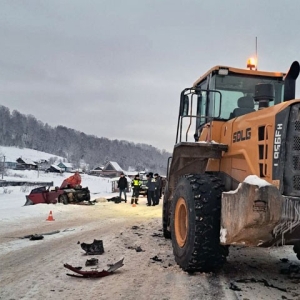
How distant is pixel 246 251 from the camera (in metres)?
7.04

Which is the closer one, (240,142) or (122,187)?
(240,142)

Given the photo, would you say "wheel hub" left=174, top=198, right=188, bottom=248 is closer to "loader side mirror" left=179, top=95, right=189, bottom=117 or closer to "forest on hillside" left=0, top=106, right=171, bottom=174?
"loader side mirror" left=179, top=95, right=189, bottom=117

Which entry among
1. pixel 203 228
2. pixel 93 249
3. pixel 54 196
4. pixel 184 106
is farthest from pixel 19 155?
pixel 203 228

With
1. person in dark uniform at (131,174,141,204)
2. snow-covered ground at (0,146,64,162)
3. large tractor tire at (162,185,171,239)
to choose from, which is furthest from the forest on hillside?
large tractor tire at (162,185,171,239)

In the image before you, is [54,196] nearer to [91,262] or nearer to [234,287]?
[91,262]

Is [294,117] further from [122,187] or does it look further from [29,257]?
[122,187]

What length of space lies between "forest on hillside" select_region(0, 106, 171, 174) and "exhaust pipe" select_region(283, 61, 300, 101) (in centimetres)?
13411

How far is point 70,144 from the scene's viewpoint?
172 m

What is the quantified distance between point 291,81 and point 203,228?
283 centimetres

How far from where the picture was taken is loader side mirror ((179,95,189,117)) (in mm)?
6004

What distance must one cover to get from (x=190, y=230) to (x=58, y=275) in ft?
5.65

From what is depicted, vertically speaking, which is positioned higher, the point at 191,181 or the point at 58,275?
the point at 191,181

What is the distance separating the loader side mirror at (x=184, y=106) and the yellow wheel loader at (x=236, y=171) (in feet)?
0.05

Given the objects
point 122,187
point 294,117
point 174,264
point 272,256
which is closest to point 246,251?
point 272,256
